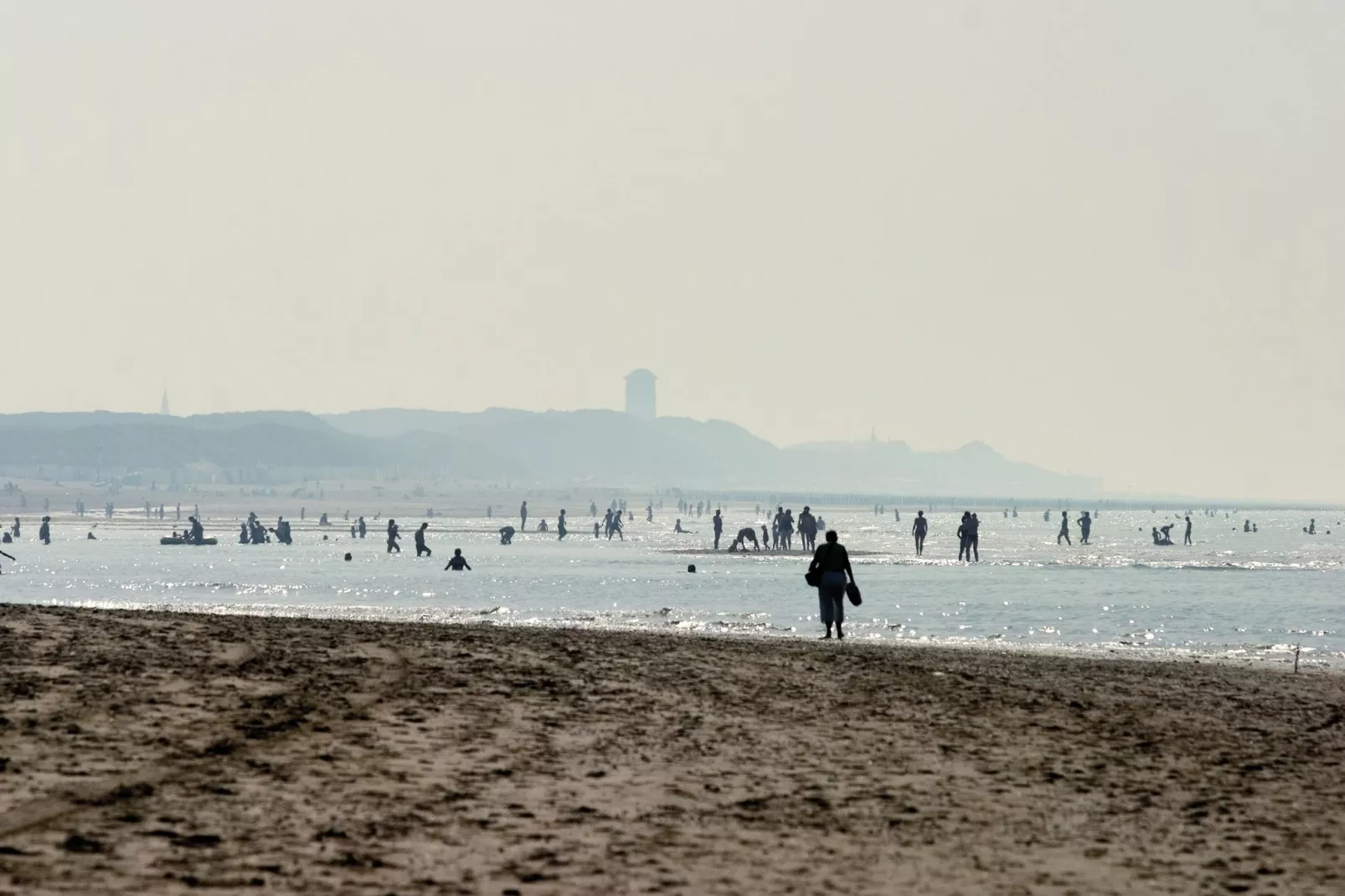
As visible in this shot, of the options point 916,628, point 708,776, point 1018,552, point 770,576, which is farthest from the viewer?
point 1018,552

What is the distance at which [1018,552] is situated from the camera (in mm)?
70562

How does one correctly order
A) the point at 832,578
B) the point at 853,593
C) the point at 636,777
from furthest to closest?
the point at 832,578 < the point at 853,593 < the point at 636,777

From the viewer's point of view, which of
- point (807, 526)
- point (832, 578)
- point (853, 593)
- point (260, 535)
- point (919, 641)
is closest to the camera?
point (853, 593)

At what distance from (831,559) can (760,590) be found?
17.1 m

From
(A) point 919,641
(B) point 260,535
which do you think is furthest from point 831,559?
(B) point 260,535

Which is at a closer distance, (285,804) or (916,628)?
(285,804)

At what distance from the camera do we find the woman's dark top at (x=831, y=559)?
75.4ft

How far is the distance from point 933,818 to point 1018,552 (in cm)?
6314

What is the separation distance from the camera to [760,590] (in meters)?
39.9

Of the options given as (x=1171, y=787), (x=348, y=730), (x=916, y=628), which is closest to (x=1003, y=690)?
(x=1171, y=787)

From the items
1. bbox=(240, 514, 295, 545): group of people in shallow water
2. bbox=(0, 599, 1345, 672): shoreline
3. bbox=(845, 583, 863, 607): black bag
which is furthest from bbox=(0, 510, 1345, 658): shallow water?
bbox=(240, 514, 295, 545): group of people in shallow water

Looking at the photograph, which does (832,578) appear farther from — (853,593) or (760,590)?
(760,590)

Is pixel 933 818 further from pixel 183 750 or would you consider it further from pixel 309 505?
pixel 309 505

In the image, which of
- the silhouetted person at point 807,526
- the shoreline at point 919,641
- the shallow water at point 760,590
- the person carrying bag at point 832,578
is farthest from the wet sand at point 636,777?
the silhouetted person at point 807,526
